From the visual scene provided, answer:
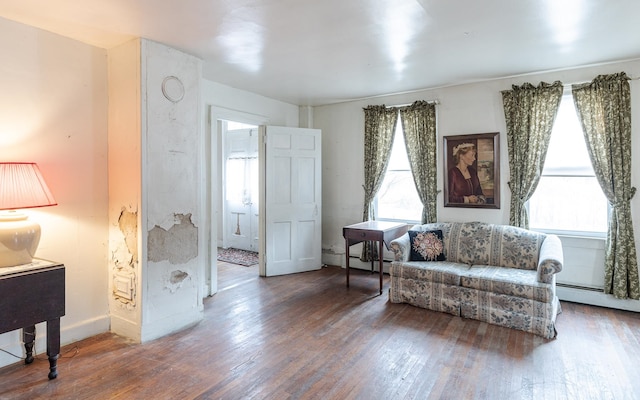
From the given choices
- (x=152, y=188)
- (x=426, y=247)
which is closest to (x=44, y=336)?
(x=152, y=188)

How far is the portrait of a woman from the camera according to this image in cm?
456

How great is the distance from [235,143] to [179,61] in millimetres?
4193

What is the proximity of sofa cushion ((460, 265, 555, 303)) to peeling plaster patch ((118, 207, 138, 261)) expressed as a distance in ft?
10.1

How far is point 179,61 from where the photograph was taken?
339 cm

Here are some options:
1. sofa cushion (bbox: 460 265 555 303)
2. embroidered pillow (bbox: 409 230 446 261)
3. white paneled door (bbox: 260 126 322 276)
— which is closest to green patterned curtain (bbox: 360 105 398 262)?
white paneled door (bbox: 260 126 322 276)

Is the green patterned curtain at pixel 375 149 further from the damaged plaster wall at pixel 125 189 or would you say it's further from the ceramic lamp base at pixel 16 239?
the ceramic lamp base at pixel 16 239

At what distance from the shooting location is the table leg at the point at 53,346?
254 cm

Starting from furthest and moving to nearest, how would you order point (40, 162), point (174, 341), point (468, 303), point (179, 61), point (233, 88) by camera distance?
point (233, 88)
point (468, 303)
point (179, 61)
point (174, 341)
point (40, 162)

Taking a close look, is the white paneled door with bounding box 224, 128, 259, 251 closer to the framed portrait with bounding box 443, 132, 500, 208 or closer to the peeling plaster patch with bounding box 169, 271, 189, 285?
the peeling plaster patch with bounding box 169, 271, 189, 285

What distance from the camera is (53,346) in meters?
2.56

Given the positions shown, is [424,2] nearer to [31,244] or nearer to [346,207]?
[31,244]

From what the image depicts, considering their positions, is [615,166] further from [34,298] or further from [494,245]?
[34,298]

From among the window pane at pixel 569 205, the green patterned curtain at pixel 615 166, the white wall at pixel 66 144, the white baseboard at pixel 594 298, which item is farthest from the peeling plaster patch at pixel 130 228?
the green patterned curtain at pixel 615 166

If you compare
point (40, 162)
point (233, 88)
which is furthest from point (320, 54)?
point (40, 162)
